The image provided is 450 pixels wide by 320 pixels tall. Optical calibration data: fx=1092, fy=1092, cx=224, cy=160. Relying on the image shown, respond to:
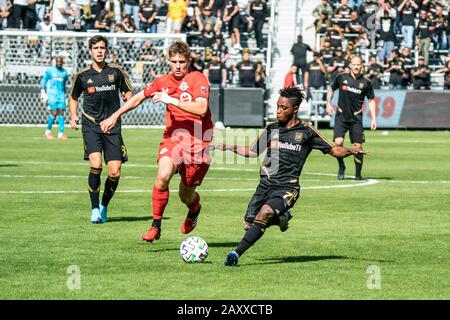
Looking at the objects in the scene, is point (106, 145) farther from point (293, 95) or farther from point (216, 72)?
point (216, 72)

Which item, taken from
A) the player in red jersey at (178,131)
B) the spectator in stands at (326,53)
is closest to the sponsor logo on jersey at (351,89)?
the player in red jersey at (178,131)

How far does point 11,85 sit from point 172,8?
298 inches

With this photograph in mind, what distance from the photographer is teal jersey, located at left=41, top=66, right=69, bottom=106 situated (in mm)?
34344

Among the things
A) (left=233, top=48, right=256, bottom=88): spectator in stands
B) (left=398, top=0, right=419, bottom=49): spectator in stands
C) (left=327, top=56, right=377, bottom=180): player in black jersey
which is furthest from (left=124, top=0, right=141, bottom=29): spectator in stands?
(left=327, top=56, right=377, bottom=180): player in black jersey

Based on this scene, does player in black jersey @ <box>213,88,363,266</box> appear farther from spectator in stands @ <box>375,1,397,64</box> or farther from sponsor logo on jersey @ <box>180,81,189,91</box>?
spectator in stands @ <box>375,1,397,64</box>

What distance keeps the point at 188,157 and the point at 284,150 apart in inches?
65.6

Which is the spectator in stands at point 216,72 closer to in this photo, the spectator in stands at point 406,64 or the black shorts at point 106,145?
the spectator in stands at point 406,64

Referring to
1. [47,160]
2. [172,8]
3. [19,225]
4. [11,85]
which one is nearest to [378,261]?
[19,225]

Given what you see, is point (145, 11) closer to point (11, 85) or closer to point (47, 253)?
A: point (11, 85)

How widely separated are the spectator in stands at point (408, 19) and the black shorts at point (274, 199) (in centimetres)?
3411

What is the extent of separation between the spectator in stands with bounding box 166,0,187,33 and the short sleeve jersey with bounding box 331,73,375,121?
2116cm

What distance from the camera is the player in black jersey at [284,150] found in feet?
39.4

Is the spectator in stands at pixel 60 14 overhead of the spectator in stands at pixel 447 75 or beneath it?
overhead

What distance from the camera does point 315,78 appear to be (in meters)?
42.8
